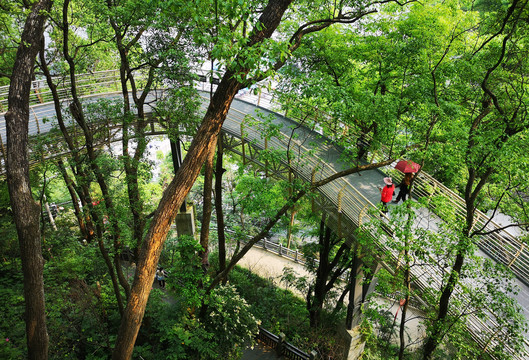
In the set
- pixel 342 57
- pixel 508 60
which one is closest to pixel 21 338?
pixel 342 57

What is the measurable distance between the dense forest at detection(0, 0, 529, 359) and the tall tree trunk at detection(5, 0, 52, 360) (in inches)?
1.0

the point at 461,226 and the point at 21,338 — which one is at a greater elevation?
the point at 461,226

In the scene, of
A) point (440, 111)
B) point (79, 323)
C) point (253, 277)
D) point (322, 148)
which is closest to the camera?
point (440, 111)

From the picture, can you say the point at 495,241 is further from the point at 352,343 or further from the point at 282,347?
the point at 282,347

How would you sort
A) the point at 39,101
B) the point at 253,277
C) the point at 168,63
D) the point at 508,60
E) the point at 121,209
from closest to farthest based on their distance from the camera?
the point at 508,60, the point at 168,63, the point at 121,209, the point at 39,101, the point at 253,277

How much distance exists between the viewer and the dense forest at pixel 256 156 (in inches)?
200

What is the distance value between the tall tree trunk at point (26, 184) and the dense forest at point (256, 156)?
25 millimetres

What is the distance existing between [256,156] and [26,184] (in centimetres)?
748

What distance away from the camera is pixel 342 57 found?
9.84 m

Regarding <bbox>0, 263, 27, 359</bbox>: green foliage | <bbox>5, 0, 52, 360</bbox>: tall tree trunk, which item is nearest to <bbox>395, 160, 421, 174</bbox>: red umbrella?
<bbox>5, 0, 52, 360</bbox>: tall tree trunk

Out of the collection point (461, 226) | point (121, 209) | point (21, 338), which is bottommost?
point (21, 338)

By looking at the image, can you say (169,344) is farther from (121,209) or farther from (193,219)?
(193,219)

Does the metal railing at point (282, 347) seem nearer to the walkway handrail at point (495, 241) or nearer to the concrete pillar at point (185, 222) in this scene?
the concrete pillar at point (185, 222)

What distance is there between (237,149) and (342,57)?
198 inches
